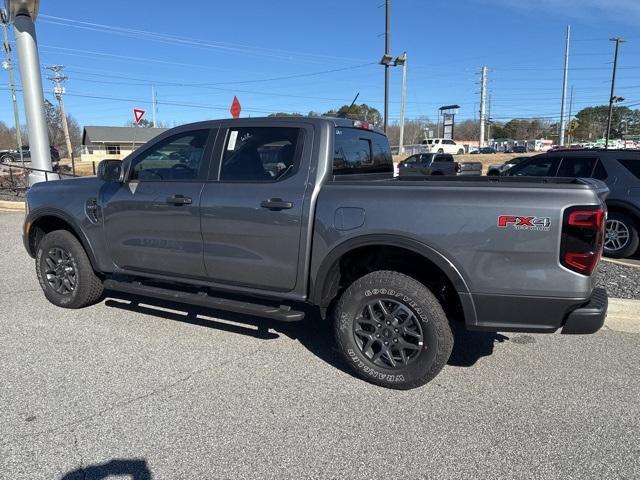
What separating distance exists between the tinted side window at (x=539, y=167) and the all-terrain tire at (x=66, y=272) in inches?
266

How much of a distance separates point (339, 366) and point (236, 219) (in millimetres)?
1431

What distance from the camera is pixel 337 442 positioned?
2.98 meters

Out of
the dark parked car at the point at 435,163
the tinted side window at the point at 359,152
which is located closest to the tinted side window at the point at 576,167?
the tinted side window at the point at 359,152

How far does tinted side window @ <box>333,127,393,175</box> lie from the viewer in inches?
161

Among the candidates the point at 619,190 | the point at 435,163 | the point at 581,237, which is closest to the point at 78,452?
the point at 581,237

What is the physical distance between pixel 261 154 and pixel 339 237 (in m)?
1.08

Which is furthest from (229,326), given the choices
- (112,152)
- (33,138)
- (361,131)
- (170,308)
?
(112,152)

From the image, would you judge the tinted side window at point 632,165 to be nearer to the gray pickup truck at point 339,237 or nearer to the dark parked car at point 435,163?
the gray pickup truck at point 339,237

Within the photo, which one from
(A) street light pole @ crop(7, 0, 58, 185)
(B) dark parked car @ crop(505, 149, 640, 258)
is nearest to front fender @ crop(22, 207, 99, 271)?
(A) street light pole @ crop(7, 0, 58, 185)

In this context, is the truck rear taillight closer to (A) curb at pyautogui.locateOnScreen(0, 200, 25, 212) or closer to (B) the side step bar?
(B) the side step bar

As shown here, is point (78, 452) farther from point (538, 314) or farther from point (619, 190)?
point (619, 190)

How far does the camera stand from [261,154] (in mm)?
4168

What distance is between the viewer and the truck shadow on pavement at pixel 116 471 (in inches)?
105

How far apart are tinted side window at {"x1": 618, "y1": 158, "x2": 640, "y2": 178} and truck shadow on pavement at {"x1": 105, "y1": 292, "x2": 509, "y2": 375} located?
14.9ft
